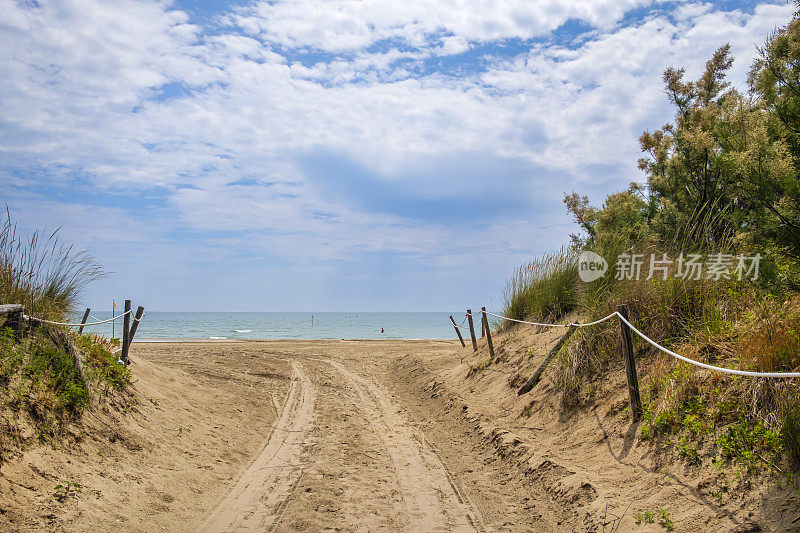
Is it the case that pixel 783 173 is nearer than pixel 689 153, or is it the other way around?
pixel 783 173

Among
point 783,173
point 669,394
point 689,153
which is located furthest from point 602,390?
point 689,153

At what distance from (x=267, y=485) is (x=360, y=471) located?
3.87ft

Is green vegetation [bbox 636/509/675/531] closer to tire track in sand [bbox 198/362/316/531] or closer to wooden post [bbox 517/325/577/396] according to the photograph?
tire track in sand [bbox 198/362/316/531]

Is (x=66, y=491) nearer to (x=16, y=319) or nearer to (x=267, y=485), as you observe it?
(x=267, y=485)

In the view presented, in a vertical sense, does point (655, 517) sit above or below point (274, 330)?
above

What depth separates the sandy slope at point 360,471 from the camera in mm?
4465

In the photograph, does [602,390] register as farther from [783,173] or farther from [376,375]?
[376,375]

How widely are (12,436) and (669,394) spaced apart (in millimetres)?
6944

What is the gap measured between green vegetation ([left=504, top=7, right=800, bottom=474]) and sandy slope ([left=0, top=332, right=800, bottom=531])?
465mm

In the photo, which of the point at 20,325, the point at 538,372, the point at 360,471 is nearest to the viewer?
the point at 360,471

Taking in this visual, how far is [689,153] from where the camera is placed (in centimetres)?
1266

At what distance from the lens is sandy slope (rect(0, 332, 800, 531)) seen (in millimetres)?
4465

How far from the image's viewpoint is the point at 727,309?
6.12m

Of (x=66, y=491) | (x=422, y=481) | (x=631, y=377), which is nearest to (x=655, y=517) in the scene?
(x=631, y=377)
